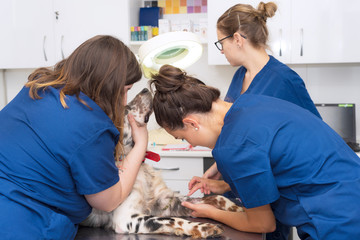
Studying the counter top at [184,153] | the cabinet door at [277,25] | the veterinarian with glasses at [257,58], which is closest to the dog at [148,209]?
the veterinarian with glasses at [257,58]

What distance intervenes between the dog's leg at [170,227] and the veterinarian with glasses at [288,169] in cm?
13

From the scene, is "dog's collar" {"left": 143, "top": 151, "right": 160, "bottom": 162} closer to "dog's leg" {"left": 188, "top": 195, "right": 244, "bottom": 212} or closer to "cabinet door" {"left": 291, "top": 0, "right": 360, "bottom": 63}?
"dog's leg" {"left": 188, "top": 195, "right": 244, "bottom": 212}

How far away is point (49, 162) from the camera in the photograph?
3.46 ft

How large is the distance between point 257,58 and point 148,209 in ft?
3.24

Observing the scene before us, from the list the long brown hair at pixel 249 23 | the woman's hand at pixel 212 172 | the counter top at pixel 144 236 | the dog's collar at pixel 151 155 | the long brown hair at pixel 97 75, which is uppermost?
the long brown hair at pixel 249 23

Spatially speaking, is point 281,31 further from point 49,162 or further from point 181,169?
→ point 49,162

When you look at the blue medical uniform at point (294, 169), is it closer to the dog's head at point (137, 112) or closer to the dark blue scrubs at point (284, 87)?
the dog's head at point (137, 112)

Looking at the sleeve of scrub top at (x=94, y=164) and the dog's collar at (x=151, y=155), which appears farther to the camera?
the dog's collar at (x=151, y=155)

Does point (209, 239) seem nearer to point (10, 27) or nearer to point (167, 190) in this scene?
point (167, 190)

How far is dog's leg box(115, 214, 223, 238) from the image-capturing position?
3.90 feet

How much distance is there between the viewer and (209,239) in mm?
1175

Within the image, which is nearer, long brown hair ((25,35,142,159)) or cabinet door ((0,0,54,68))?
long brown hair ((25,35,142,159))

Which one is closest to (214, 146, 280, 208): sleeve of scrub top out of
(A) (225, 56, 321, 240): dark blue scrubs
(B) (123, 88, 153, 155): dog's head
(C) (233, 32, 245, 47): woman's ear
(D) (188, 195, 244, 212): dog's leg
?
(D) (188, 195, 244, 212): dog's leg

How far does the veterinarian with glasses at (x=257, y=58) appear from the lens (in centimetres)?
183
